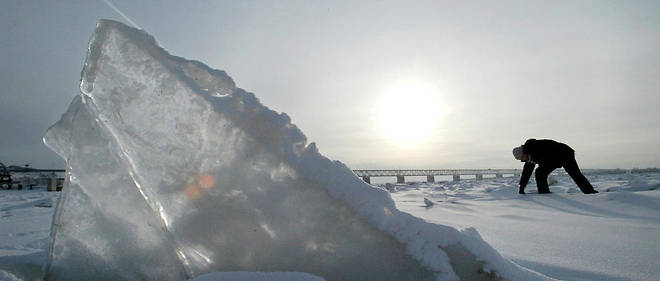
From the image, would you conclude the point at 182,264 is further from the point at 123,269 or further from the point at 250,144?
the point at 250,144

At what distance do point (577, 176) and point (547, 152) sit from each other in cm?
55

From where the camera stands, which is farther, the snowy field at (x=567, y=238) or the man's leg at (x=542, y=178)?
the man's leg at (x=542, y=178)

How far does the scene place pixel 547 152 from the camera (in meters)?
5.04

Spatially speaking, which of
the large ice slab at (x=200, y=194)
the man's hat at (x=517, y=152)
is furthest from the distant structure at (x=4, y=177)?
the man's hat at (x=517, y=152)

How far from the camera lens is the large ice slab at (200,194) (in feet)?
3.58

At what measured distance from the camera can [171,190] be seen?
4.00ft

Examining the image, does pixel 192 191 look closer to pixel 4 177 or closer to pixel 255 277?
pixel 255 277

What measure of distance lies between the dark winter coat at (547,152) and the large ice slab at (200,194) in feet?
Answer: 16.4

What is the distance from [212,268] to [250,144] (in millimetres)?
512

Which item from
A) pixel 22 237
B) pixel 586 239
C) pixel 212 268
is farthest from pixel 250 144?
pixel 22 237

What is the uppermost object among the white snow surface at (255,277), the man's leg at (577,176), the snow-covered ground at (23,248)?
the man's leg at (577,176)

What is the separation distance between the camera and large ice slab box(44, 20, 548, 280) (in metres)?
1.09

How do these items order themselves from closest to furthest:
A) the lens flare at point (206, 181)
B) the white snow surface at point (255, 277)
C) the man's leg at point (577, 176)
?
the white snow surface at point (255, 277)
the lens flare at point (206, 181)
the man's leg at point (577, 176)

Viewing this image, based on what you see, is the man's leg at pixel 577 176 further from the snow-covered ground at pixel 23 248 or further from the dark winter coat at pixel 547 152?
the snow-covered ground at pixel 23 248
